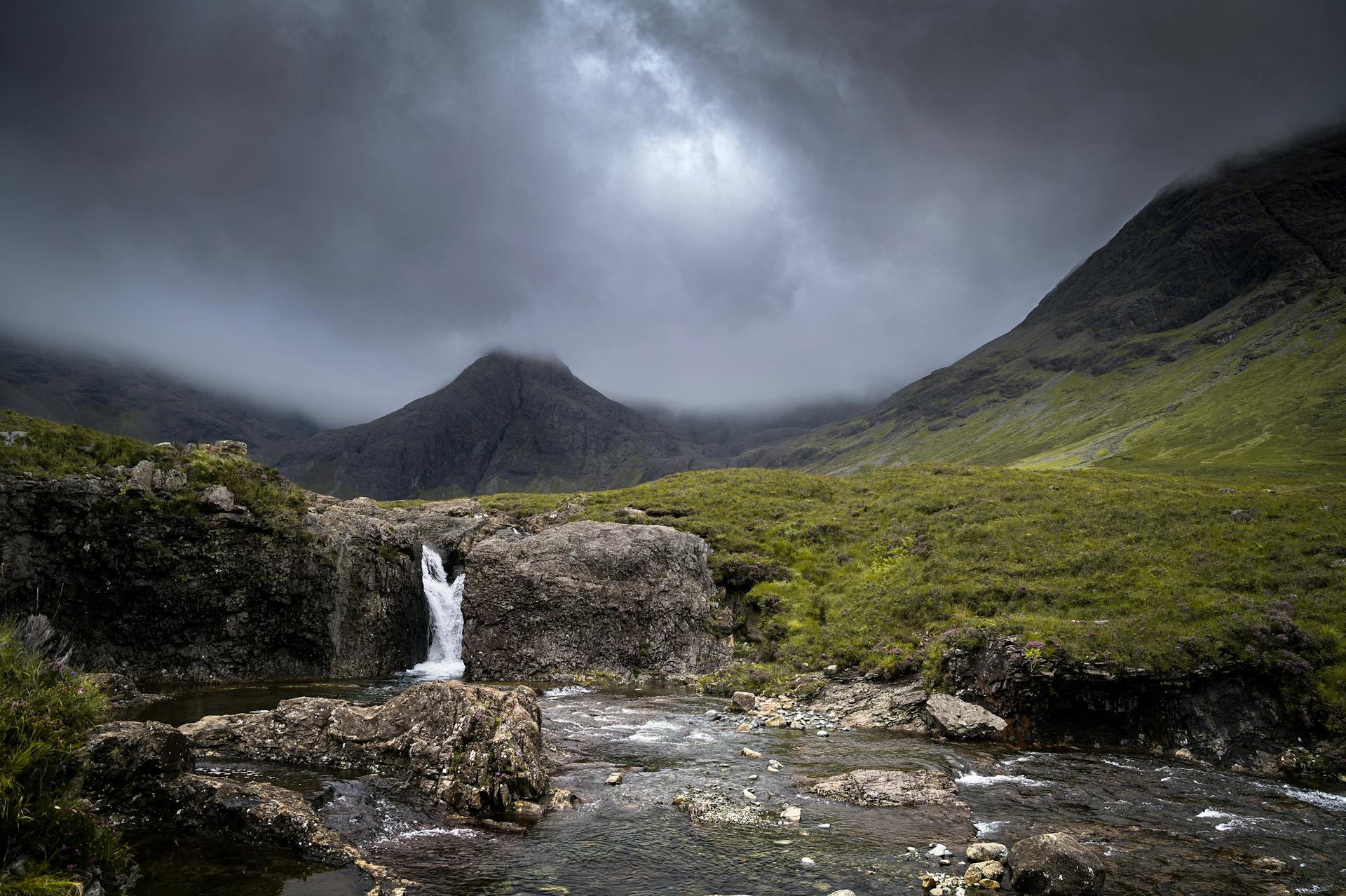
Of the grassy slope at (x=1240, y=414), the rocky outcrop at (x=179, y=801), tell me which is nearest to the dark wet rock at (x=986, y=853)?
the rocky outcrop at (x=179, y=801)

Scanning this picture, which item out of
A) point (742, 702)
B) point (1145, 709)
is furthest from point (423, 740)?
point (1145, 709)

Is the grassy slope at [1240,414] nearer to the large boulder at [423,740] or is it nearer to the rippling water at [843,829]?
the rippling water at [843,829]

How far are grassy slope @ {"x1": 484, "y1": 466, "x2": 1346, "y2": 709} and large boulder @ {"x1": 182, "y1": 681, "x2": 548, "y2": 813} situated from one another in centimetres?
Result: 1787

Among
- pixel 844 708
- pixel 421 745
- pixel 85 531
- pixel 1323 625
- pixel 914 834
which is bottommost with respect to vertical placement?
pixel 844 708

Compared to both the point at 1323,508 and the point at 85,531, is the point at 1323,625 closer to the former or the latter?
the point at 1323,508

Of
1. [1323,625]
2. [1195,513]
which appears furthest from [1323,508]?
[1323,625]

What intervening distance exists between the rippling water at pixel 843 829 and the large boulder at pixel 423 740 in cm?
87

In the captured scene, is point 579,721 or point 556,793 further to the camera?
point 579,721

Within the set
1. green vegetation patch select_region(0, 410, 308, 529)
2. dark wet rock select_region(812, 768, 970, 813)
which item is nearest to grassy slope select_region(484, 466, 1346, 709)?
dark wet rock select_region(812, 768, 970, 813)

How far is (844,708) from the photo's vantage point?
2433 cm

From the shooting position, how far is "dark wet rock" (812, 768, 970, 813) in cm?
1429

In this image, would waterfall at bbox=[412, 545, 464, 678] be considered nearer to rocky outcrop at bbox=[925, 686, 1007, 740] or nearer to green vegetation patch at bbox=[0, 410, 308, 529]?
green vegetation patch at bbox=[0, 410, 308, 529]

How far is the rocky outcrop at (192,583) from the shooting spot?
24969mm

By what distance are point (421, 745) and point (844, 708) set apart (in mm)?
17207
